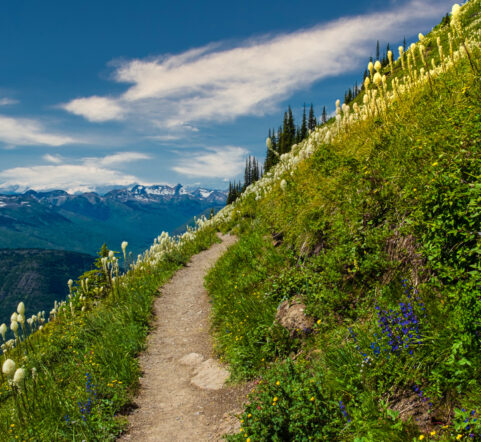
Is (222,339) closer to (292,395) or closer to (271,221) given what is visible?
(292,395)

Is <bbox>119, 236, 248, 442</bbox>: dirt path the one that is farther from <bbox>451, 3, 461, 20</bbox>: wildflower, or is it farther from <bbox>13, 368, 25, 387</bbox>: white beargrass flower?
<bbox>451, 3, 461, 20</bbox>: wildflower

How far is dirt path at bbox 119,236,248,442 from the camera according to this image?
178 inches

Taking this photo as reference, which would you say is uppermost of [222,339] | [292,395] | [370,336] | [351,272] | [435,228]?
[435,228]

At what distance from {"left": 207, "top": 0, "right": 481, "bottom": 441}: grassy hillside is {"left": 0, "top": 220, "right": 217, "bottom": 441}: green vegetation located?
200cm

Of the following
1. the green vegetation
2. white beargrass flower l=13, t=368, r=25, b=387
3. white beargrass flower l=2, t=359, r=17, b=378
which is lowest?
the green vegetation

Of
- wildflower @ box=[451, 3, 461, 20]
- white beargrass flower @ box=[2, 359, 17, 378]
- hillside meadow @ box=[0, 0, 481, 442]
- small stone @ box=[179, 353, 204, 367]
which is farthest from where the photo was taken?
small stone @ box=[179, 353, 204, 367]

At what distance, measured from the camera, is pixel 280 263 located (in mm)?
6887

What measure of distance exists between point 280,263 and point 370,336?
3.45 metres

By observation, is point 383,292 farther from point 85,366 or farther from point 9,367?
point 85,366

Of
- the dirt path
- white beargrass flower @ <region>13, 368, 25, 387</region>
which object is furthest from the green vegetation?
the dirt path

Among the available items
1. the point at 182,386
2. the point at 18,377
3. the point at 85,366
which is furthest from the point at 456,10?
the point at 85,366

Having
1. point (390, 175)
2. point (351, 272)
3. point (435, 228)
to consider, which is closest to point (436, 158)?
point (390, 175)

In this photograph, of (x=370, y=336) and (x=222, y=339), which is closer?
(x=370, y=336)

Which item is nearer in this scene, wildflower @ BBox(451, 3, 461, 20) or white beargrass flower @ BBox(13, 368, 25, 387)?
white beargrass flower @ BBox(13, 368, 25, 387)
